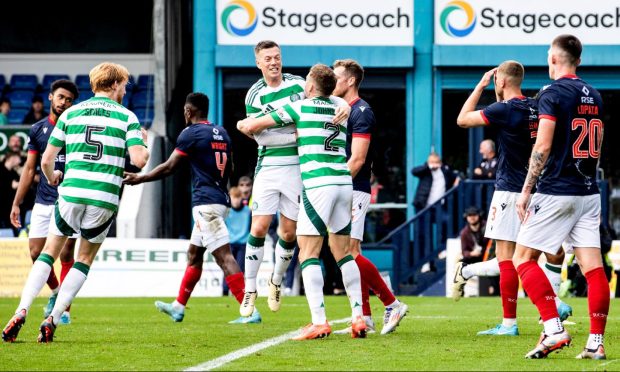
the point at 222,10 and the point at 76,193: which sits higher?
the point at 222,10

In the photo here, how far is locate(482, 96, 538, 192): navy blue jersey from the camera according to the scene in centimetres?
1013

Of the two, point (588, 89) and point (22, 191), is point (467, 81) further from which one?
point (588, 89)

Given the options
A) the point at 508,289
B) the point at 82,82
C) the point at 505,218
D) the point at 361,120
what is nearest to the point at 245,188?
the point at 82,82

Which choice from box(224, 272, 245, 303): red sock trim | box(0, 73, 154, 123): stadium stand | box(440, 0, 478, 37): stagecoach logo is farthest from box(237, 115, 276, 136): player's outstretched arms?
box(0, 73, 154, 123): stadium stand

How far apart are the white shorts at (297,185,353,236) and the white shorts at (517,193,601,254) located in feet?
5.44

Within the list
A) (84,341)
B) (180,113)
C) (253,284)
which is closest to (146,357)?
(84,341)

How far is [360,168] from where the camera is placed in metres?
10.4

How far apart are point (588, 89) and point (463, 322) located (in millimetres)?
4402

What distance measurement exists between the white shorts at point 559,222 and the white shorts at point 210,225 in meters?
4.36

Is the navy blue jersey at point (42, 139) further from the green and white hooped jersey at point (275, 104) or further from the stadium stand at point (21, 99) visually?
the stadium stand at point (21, 99)

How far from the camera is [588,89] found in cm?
858

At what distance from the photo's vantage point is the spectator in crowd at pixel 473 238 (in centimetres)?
1878

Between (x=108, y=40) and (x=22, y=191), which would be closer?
(x=22, y=191)

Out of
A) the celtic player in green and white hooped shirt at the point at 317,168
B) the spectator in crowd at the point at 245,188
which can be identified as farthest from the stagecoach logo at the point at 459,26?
the celtic player in green and white hooped shirt at the point at 317,168
